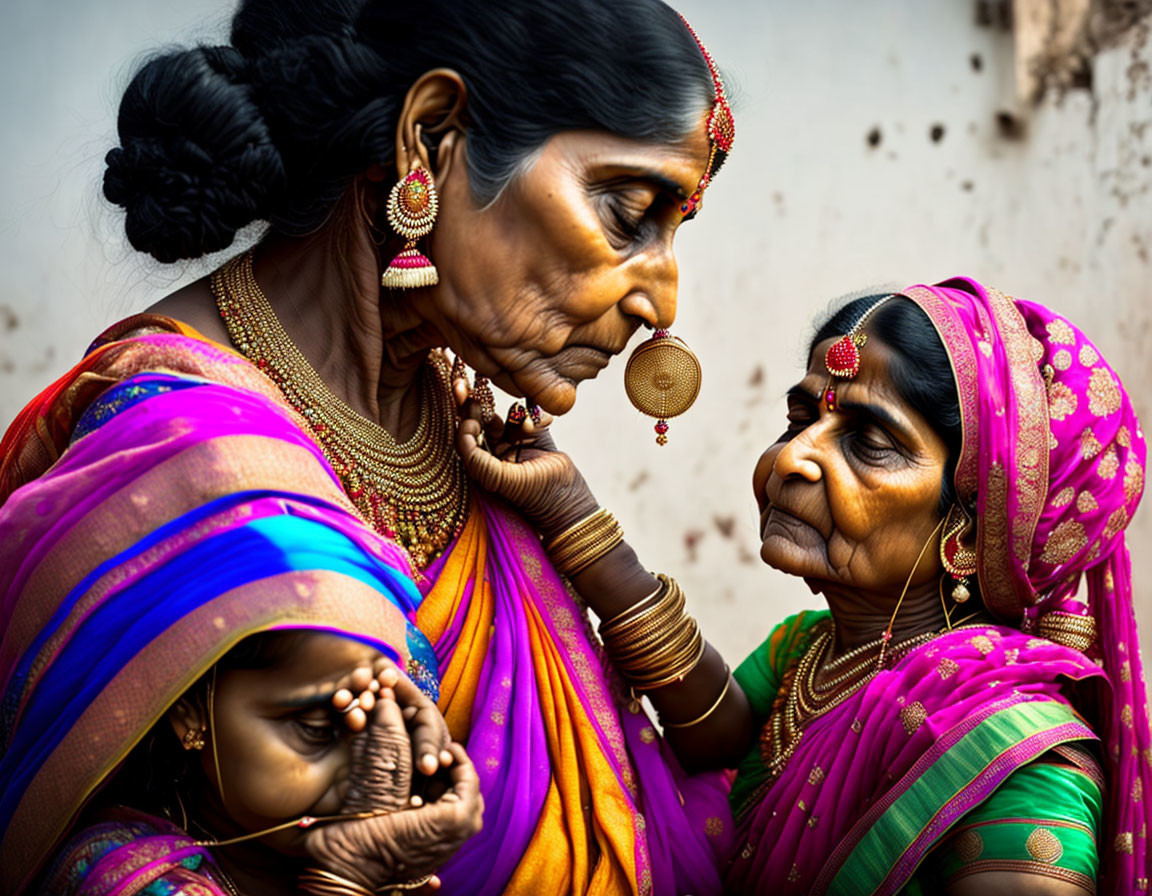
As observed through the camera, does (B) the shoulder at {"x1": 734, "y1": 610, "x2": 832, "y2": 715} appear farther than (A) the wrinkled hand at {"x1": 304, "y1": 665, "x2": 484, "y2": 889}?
Yes

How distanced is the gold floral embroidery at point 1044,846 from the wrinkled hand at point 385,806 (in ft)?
2.83

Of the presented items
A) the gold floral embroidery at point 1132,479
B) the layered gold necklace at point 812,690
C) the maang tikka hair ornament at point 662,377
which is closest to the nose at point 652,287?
the maang tikka hair ornament at point 662,377

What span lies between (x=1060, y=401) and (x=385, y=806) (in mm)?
1382

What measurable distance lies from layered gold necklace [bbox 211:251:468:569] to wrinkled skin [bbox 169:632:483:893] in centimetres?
50

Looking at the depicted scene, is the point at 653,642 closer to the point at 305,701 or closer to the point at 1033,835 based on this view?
the point at 1033,835

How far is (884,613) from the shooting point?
2.39 meters

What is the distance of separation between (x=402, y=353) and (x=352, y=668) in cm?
70

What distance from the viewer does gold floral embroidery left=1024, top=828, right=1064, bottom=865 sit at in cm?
192

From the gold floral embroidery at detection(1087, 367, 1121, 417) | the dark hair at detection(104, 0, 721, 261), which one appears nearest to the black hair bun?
the dark hair at detection(104, 0, 721, 261)

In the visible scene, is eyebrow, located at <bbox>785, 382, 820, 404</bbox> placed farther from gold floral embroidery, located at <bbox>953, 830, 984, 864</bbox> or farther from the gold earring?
gold floral embroidery, located at <bbox>953, 830, 984, 864</bbox>

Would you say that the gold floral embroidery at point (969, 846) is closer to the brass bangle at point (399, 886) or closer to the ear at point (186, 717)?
the brass bangle at point (399, 886)

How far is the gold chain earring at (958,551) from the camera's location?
2299 mm

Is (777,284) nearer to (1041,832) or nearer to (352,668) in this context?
(1041,832)

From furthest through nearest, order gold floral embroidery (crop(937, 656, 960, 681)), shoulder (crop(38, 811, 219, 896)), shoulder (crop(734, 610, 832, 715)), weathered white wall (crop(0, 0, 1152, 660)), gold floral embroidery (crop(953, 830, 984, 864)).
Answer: weathered white wall (crop(0, 0, 1152, 660)) < shoulder (crop(734, 610, 832, 715)) < gold floral embroidery (crop(937, 656, 960, 681)) < gold floral embroidery (crop(953, 830, 984, 864)) < shoulder (crop(38, 811, 219, 896))
